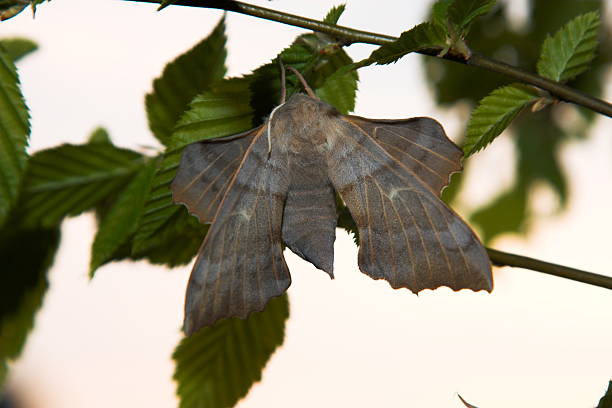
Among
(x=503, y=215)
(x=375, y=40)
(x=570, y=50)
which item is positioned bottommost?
(x=375, y=40)

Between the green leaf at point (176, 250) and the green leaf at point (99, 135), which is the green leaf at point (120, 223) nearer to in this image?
the green leaf at point (176, 250)

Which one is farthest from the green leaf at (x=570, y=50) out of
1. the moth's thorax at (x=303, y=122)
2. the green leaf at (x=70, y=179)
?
the green leaf at (x=70, y=179)

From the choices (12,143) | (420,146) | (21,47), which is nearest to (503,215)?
(420,146)

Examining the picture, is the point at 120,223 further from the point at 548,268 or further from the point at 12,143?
the point at 548,268

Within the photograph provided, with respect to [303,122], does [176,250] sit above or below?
below

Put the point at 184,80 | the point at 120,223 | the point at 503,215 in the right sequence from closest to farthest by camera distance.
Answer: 1. the point at 120,223
2. the point at 184,80
3. the point at 503,215

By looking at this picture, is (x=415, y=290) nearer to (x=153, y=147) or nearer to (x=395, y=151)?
(x=395, y=151)

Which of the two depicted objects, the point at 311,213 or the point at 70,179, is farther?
the point at 70,179

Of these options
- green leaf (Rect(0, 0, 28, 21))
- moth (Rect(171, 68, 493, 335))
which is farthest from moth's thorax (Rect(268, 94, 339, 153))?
green leaf (Rect(0, 0, 28, 21))
